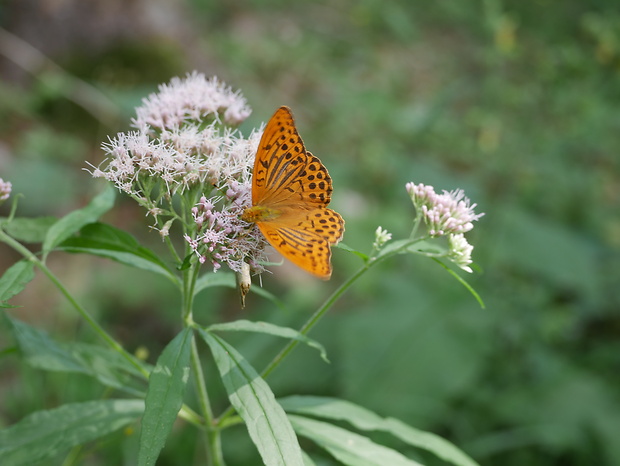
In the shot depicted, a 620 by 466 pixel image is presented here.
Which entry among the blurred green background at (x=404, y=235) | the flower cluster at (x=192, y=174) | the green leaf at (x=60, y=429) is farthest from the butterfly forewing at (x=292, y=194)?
the blurred green background at (x=404, y=235)

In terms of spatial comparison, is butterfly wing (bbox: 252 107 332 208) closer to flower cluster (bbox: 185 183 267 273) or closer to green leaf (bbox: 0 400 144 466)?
flower cluster (bbox: 185 183 267 273)

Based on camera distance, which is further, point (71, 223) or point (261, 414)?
point (71, 223)

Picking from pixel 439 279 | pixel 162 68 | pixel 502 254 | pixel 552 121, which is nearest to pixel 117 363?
pixel 439 279

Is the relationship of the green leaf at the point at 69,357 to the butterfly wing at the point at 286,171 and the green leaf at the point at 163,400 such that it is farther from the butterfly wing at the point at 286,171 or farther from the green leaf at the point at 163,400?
the butterfly wing at the point at 286,171

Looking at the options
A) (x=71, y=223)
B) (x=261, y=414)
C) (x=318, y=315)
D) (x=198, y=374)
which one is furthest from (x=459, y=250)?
(x=71, y=223)

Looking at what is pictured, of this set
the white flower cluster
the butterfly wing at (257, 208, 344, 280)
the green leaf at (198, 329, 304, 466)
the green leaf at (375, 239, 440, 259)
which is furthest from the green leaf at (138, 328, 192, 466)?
the white flower cluster

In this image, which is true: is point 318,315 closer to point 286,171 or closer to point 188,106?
point 286,171
